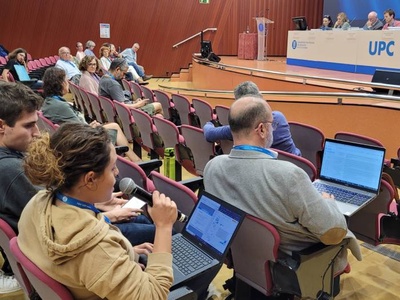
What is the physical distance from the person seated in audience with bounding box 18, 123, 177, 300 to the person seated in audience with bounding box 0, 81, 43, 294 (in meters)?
0.43

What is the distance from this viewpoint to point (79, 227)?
1.07m

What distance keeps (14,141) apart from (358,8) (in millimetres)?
12045

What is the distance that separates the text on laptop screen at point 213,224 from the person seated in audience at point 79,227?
1.12 feet

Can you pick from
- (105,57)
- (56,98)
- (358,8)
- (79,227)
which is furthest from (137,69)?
(79,227)

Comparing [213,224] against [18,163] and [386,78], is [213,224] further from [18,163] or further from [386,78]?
[386,78]

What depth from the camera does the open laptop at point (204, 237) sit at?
1503mm

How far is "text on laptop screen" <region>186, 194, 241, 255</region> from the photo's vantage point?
1.52 metres

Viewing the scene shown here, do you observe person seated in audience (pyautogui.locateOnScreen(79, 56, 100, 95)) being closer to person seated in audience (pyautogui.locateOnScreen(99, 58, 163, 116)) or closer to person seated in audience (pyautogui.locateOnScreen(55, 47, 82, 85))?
person seated in audience (pyautogui.locateOnScreen(99, 58, 163, 116))

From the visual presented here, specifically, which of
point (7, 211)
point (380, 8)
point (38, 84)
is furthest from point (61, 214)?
point (380, 8)

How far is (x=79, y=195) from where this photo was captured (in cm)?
118

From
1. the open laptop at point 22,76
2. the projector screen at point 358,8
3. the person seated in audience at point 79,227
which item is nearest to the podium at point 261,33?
the projector screen at point 358,8

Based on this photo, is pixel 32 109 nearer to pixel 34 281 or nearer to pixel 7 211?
pixel 7 211

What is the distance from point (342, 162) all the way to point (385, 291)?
0.79m

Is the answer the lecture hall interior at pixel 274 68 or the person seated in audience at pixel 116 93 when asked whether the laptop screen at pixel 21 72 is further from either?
the person seated in audience at pixel 116 93
